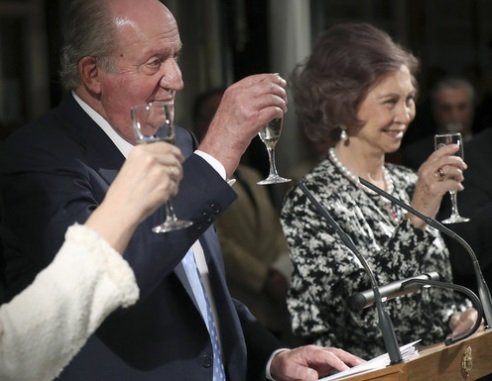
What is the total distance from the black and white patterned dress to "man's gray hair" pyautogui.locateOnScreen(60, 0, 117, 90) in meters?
0.94

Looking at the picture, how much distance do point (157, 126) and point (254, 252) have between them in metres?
3.35

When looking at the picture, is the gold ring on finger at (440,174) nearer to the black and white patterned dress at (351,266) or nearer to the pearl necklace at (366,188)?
the black and white patterned dress at (351,266)

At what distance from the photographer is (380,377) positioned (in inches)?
106

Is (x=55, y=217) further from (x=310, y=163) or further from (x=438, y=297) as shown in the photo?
(x=310, y=163)

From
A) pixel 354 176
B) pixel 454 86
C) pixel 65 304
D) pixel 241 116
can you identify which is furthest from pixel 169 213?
pixel 454 86

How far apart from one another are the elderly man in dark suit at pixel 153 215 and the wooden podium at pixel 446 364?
272mm

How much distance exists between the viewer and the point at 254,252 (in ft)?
19.0

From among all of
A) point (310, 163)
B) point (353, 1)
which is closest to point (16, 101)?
point (310, 163)

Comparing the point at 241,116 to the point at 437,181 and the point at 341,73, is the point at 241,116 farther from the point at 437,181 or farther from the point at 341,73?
the point at 341,73

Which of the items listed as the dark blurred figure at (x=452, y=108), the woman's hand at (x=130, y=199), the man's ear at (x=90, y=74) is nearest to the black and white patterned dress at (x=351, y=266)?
the man's ear at (x=90, y=74)

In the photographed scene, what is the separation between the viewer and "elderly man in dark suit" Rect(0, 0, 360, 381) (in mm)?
2660

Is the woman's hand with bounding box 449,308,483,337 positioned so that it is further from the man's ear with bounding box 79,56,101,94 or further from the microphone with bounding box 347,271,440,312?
the man's ear with bounding box 79,56,101,94

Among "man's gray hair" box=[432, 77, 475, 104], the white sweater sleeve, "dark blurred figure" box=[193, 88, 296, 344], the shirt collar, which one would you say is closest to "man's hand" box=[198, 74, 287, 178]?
the shirt collar

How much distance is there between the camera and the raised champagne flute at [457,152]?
12.2 ft
